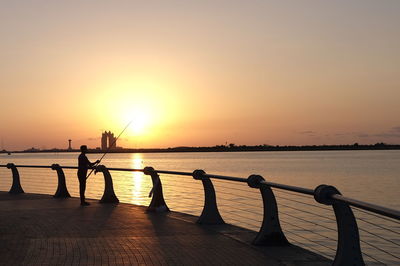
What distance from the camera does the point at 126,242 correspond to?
920 cm

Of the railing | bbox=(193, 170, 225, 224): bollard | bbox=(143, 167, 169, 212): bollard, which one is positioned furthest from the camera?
bbox=(143, 167, 169, 212): bollard

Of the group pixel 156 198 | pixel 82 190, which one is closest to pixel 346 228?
pixel 156 198

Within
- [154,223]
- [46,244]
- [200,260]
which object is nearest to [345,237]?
[200,260]

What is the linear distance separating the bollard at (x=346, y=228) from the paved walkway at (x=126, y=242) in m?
1.63

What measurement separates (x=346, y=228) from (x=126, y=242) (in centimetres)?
443

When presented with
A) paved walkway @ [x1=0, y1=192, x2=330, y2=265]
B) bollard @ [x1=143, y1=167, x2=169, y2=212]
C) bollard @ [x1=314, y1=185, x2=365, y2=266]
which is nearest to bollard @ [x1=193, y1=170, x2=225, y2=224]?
paved walkway @ [x1=0, y1=192, x2=330, y2=265]

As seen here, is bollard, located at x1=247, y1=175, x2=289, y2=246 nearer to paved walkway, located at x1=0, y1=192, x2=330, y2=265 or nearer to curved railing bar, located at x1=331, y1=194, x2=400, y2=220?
paved walkway, located at x1=0, y1=192, x2=330, y2=265

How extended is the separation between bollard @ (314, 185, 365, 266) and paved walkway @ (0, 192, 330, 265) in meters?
1.63

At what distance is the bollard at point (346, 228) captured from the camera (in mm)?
5792

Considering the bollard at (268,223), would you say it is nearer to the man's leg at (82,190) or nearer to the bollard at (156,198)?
the bollard at (156,198)

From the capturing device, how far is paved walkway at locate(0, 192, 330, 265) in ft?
25.3

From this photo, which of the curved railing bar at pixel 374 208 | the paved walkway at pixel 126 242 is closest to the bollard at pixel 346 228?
the curved railing bar at pixel 374 208

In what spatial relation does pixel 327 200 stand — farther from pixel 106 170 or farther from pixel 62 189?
pixel 62 189

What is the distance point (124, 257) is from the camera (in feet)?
25.9
